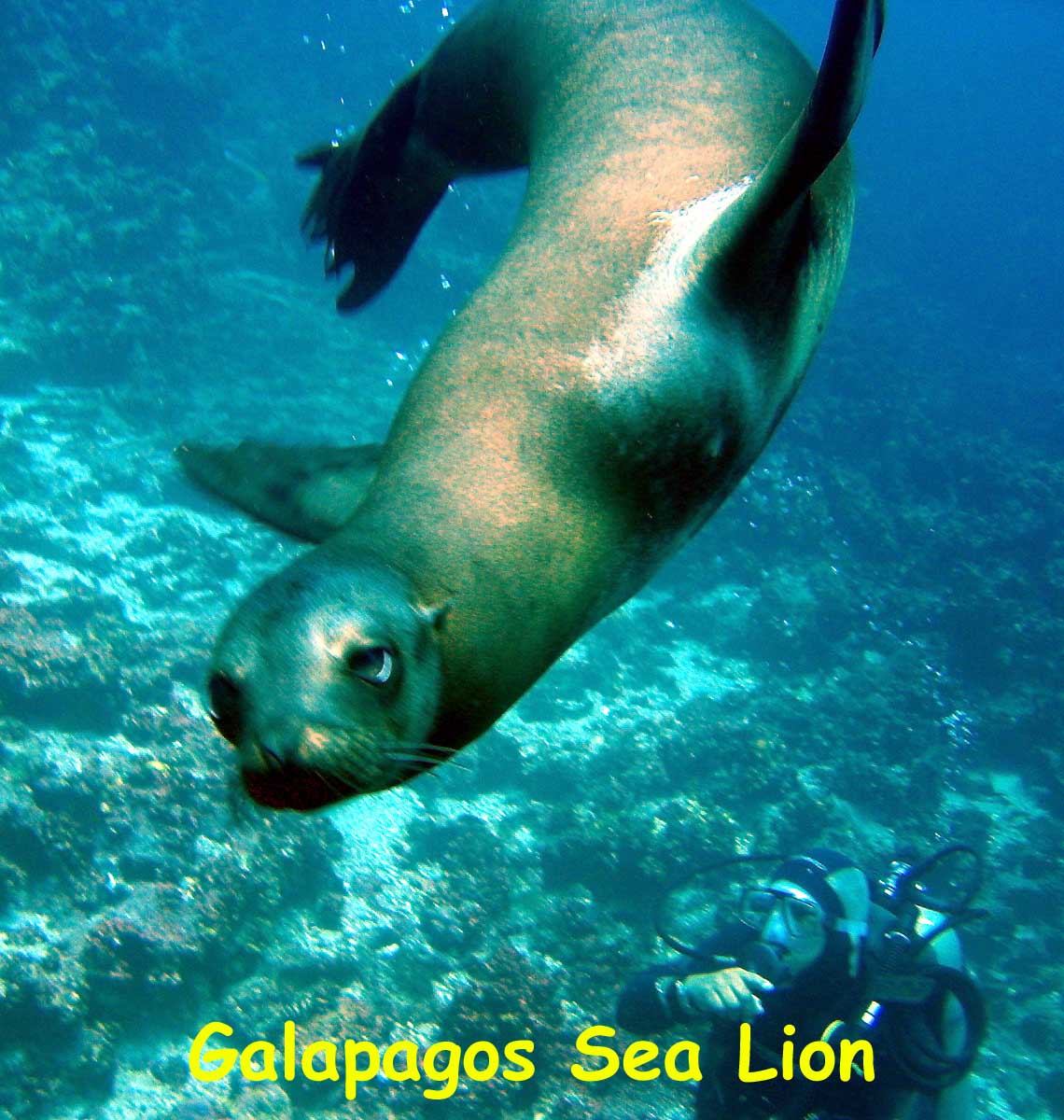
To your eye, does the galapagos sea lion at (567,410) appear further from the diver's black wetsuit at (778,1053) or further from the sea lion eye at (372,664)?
the diver's black wetsuit at (778,1053)

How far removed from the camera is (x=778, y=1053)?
568 cm

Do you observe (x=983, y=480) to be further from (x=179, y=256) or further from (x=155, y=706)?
(x=179, y=256)

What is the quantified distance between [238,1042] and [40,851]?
244 centimetres

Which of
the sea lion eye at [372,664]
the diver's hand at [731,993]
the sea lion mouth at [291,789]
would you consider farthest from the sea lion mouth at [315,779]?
the diver's hand at [731,993]

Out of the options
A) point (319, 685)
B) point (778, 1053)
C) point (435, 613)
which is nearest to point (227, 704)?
point (319, 685)

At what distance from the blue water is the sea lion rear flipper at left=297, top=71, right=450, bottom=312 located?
2220 mm

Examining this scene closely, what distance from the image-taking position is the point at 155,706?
875 centimetres

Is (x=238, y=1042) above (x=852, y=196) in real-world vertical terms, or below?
below

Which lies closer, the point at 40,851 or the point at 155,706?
the point at 40,851

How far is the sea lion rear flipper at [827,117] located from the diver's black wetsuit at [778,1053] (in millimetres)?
5942

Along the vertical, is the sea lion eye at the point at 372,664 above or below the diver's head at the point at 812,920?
above

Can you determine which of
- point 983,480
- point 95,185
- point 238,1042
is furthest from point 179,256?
point 983,480

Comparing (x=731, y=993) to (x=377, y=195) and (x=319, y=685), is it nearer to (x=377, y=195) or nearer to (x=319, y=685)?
(x=377, y=195)

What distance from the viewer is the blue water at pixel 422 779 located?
7.13 meters
